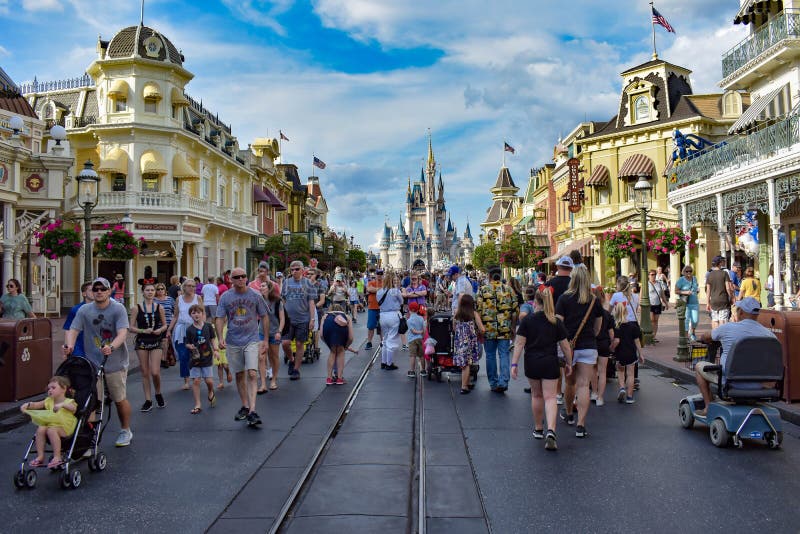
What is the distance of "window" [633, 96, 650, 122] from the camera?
32250 millimetres

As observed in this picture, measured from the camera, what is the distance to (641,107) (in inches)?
1280

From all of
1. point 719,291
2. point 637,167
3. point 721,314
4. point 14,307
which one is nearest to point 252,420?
point 14,307

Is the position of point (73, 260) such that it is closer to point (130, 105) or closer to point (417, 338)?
point (130, 105)

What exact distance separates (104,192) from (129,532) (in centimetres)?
2577

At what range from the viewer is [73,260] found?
29359mm

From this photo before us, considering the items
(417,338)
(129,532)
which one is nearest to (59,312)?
(417,338)

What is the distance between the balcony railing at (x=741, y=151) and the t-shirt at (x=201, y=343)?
42.6ft

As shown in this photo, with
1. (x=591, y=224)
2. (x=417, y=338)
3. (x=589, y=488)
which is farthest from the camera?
(x=591, y=224)

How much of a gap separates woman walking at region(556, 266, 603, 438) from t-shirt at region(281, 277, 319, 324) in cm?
547

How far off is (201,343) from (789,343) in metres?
7.49

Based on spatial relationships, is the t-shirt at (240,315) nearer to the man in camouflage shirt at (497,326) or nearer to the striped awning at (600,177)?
the man in camouflage shirt at (497,326)

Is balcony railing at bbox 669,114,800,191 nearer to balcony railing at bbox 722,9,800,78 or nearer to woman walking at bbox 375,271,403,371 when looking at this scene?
balcony railing at bbox 722,9,800,78

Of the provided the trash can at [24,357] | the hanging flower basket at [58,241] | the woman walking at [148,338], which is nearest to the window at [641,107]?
the hanging flower basket at [58,241]

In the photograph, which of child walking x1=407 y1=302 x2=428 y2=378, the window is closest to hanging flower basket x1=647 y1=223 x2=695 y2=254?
the window
